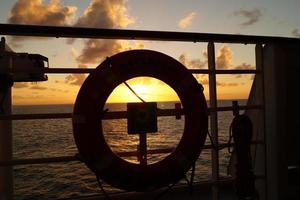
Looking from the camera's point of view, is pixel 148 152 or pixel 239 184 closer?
pixel 148 152

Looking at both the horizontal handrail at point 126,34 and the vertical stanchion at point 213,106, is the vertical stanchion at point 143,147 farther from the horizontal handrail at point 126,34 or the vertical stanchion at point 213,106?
the horizontal handrail at point 126,34

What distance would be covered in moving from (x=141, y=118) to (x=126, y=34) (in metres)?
0.50

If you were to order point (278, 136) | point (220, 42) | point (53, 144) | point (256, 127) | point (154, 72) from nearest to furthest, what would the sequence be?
point (154, 72) → point (220, 42) → point (278, 136) → point (256, 127) → point (53, 144)

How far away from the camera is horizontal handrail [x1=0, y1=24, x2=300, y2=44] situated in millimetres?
1864

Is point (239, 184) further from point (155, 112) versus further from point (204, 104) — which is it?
point (155, 112)

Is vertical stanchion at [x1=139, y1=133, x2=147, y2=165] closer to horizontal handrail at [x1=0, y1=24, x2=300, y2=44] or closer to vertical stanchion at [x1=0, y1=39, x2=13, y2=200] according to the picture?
horizontal handrail at [x1=0, y1=24, x2=300, y2=44]

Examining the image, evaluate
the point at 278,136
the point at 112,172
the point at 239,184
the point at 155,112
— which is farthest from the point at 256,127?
the point at 112,172

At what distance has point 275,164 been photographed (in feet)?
8.22

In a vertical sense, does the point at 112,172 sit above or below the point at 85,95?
below

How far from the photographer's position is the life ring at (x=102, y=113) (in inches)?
79.2

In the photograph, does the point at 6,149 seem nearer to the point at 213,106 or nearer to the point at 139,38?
the point at 139,38

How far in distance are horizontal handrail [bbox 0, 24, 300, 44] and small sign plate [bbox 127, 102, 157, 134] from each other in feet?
1.36

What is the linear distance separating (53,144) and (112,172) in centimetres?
3216

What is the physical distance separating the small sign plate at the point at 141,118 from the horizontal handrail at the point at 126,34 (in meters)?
0.41
